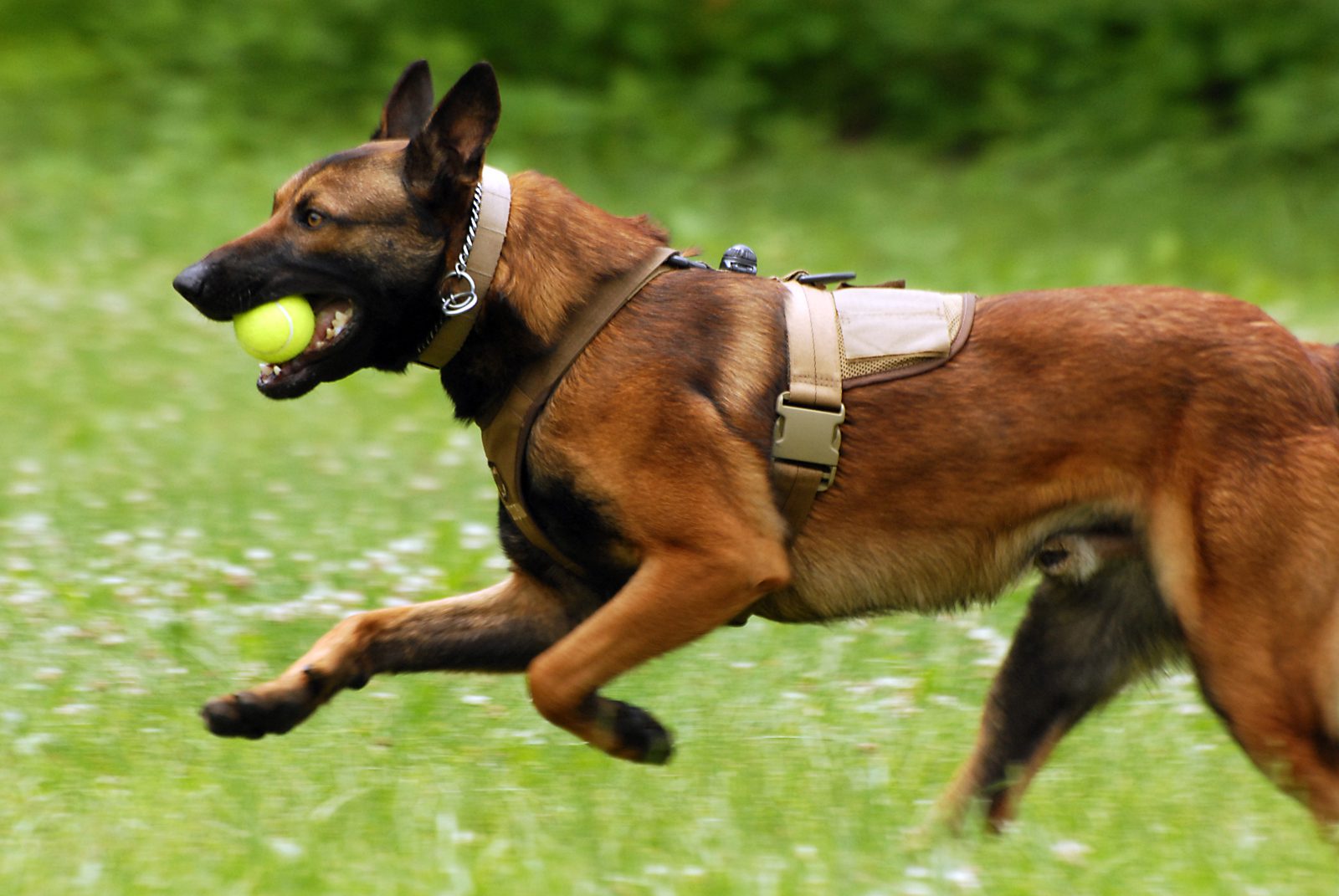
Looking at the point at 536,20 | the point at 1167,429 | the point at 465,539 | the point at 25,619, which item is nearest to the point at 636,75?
the point at 536,20

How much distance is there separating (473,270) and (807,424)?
779 mm

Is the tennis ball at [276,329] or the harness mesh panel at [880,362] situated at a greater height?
the tennis ball at [276,329]

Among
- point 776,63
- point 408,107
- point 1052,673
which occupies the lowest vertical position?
point 1052,673

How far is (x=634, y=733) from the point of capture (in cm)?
383

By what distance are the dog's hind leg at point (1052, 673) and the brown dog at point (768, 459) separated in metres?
0.02

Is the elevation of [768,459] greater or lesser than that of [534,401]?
lesser

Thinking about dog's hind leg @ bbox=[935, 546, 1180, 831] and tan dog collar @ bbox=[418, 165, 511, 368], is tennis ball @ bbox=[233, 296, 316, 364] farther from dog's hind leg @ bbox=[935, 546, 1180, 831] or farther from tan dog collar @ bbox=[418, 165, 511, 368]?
dog's hind leg @ bbox=[935, 546, 1180, 831]

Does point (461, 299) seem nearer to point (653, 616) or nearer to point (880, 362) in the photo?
point (653, 616)

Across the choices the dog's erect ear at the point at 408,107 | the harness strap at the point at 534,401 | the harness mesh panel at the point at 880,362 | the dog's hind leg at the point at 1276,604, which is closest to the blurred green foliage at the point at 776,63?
the dog's erect ear at the point at 408,107

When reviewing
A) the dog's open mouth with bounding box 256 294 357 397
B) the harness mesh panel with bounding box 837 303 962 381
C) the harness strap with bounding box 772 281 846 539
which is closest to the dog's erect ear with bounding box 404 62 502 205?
the dog's open mouth with bounding box 256 294 357 397

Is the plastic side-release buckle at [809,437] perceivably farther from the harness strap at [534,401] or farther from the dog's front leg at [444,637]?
the dog's front leg at [444,637]

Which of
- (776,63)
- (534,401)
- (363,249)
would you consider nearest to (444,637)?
(534,401)

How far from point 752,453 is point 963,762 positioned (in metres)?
0.99

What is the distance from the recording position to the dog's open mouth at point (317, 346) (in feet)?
12.5
